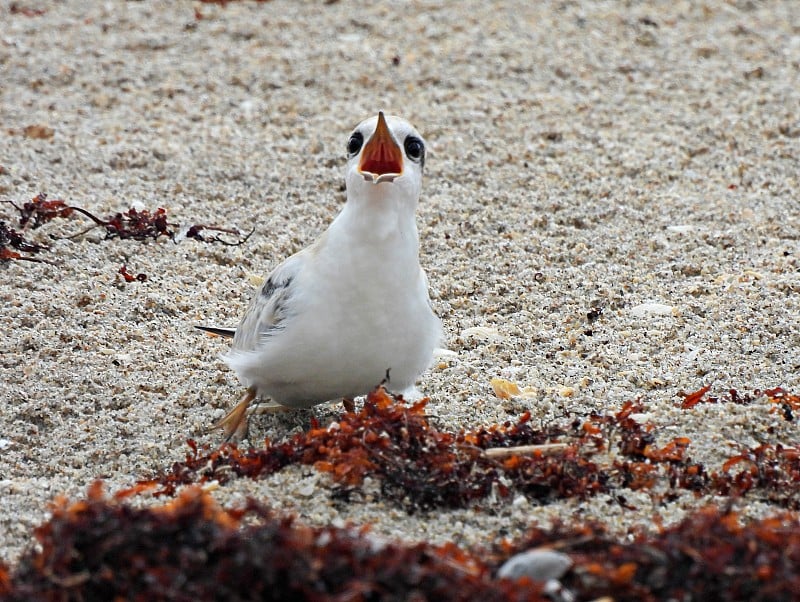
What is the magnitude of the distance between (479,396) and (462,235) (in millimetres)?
1870

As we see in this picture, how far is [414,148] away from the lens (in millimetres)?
4285

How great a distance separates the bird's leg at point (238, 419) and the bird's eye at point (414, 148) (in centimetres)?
109

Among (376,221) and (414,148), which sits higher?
(414,148)

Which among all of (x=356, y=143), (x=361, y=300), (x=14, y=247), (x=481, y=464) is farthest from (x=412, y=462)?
(x=14, y=247)

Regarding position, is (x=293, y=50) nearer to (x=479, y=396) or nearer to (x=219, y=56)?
(x=219, y=56)

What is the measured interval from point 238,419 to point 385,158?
3.83ft

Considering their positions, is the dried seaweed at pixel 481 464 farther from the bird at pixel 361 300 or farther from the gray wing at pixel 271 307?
the gray wing at pixel 271 307

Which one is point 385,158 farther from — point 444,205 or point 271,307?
point 444,205

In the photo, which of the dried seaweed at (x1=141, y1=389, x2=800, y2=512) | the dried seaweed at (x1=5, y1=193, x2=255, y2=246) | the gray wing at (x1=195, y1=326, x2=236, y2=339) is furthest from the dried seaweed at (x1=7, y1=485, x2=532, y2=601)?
the dried seaweed at (x1=5, y1=193, x2=255, y2=246)

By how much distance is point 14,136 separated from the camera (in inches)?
285

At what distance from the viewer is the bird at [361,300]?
3959mm

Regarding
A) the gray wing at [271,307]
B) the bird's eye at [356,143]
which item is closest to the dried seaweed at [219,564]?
the gray wing at [271,307]

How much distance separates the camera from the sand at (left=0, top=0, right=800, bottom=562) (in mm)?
4441

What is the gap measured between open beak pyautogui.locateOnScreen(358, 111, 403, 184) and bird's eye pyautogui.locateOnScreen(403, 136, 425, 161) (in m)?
0.08
